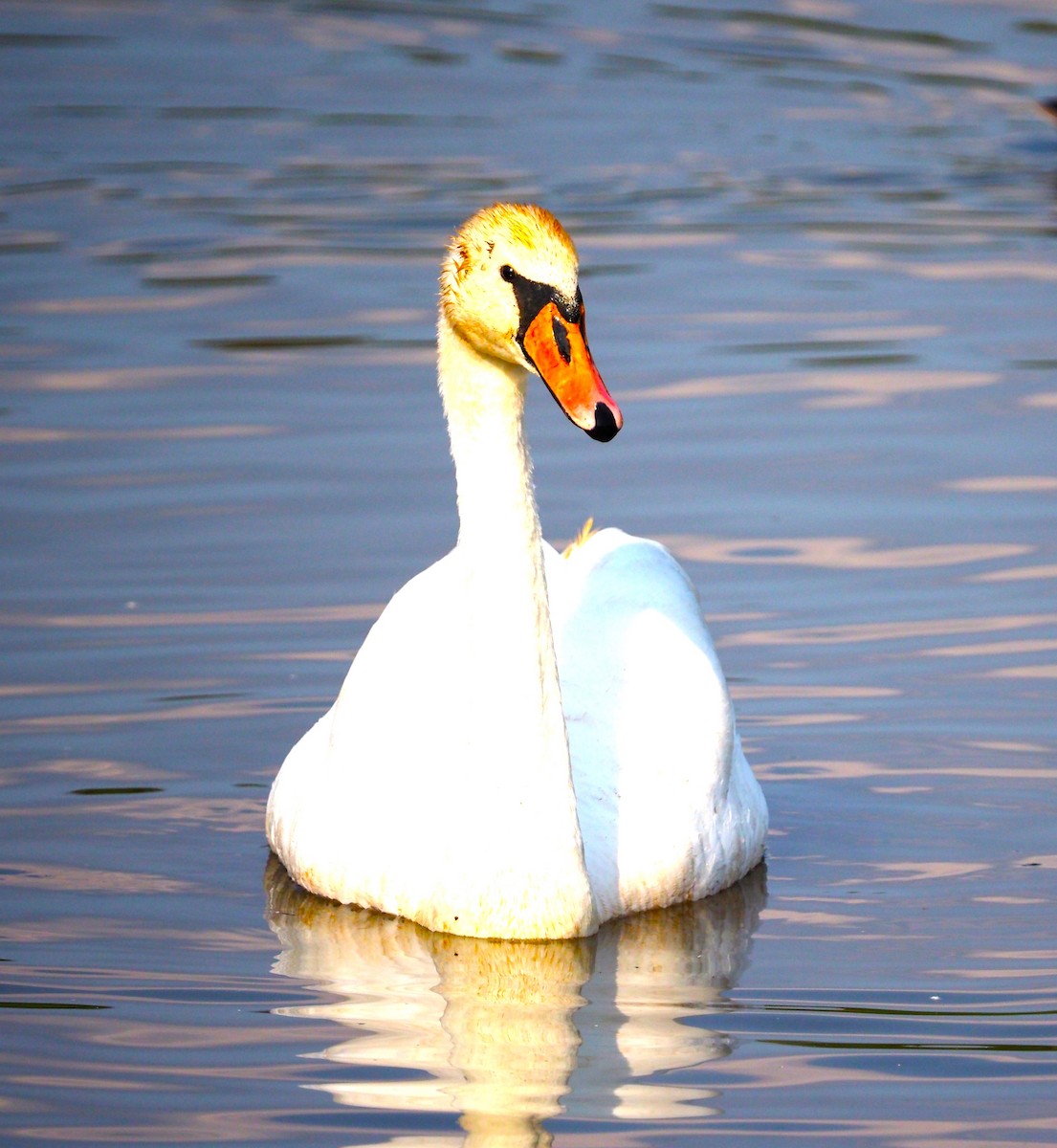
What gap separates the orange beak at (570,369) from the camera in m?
6.28

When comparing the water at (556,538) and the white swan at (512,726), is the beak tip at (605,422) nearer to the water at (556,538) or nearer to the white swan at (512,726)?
the white swan at (512,726)

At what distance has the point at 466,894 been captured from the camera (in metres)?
6.87

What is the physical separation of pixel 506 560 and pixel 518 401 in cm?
43

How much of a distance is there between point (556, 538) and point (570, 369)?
175 inches

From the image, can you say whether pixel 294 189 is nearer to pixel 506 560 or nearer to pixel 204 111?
pixel 204 111

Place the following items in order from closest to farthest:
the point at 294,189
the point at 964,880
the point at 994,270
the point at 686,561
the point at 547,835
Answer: the point at 547,835 → the point at 964,880 → the point at 686,561 → the point at 994,270 → the point at 294,189

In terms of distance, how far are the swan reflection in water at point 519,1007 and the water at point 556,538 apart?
Answer: 0.02 metres

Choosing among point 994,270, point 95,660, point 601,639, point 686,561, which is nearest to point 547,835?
point 601,639

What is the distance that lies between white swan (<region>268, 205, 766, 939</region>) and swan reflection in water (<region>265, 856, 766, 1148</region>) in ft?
0.27

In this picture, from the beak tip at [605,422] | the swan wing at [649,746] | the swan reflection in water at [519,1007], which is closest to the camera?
the swan reflection in water at [519,1007]

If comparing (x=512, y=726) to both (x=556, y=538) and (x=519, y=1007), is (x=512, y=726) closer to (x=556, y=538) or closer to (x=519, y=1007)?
(x=519, y=1007)

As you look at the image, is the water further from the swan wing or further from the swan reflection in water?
the swan wing

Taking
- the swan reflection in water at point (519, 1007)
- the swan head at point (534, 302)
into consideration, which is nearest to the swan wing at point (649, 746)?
the swan reflection in water at point (519, 1007)

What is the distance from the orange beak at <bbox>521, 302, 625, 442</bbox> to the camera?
6.28m
